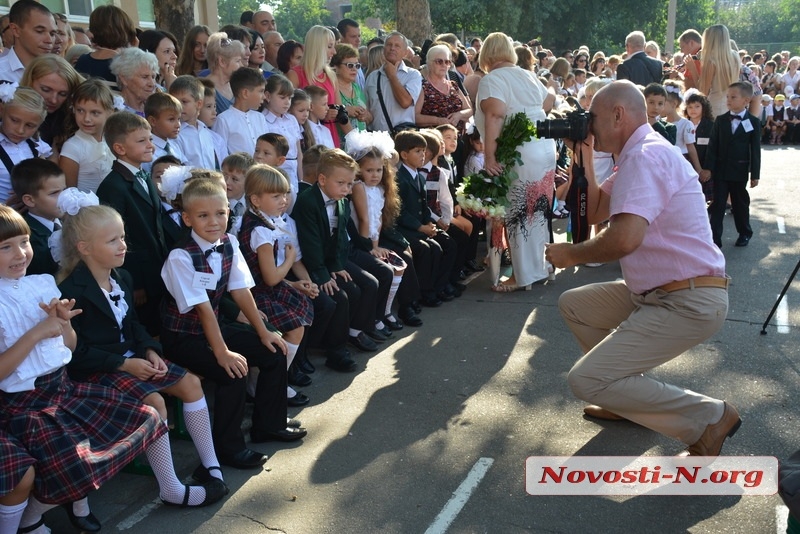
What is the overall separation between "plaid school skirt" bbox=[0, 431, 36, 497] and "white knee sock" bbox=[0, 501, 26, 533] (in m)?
0.12

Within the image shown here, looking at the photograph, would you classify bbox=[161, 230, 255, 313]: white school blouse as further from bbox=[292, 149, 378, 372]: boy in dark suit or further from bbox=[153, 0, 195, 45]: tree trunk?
bbox=[153, 0, 195, 45]: tree trunk

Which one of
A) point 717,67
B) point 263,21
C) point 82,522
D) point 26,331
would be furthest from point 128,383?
point 717,67

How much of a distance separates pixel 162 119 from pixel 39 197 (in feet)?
4.26

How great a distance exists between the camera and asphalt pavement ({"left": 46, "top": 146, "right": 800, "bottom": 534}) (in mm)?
3709

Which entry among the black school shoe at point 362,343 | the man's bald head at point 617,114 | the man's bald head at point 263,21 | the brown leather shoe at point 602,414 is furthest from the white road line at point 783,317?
the man's bald head at point 263,21

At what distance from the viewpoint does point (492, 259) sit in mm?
7844

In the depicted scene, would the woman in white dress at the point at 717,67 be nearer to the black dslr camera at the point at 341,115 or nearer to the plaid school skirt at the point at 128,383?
the black dslr camera at the point at 341,115

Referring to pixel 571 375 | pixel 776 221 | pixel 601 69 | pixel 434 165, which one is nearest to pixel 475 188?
pixel 434 165

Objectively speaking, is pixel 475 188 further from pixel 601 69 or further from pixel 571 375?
pixel 601 69

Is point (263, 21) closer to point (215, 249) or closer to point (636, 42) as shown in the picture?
point (636, 42)

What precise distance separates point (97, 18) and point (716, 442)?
18.5 ft

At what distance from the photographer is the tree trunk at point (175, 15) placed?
954 cm

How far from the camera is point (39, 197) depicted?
13.4ft

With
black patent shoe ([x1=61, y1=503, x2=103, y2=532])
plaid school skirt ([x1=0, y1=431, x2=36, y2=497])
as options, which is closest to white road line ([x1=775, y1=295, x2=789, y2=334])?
black patent shoe ([x1=61, y1=503, x2=103, y2=532])
